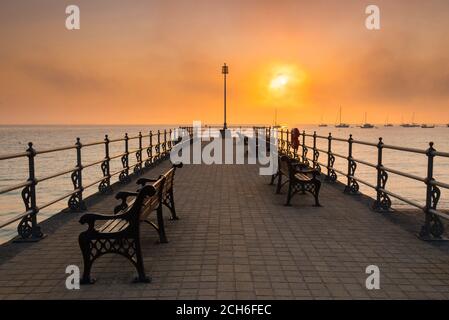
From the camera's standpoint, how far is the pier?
477 centimetres

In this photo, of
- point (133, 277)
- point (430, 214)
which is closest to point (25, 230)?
point (133, 277)

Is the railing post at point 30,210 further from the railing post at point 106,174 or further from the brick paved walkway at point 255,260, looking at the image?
the railing post at point 106,174

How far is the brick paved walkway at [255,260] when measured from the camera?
477 centimetres

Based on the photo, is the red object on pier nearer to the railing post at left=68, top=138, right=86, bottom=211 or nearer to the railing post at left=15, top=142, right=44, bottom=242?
the railing post at left=68, top=138, right=86, bottom=211

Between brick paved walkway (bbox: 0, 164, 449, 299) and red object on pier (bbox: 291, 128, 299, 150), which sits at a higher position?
red object on pier (bbox: 291, 128, 299, 150)

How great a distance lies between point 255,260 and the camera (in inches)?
229

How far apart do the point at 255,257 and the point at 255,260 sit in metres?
0.13

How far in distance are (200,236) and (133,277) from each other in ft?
6.67

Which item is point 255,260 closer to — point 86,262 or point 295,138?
point 86,262

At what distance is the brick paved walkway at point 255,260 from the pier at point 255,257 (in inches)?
0.5

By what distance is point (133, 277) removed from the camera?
519 cm

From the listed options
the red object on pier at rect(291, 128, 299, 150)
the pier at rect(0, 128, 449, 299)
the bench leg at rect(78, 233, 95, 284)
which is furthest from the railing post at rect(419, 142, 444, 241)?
the red object on pier at rect(291, 128, 299, 150)

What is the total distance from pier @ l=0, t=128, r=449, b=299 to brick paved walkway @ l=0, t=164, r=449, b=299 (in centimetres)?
1

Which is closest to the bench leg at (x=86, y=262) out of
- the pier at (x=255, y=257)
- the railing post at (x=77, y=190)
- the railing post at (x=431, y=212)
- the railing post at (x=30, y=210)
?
the pier at (x=255, y=257)
